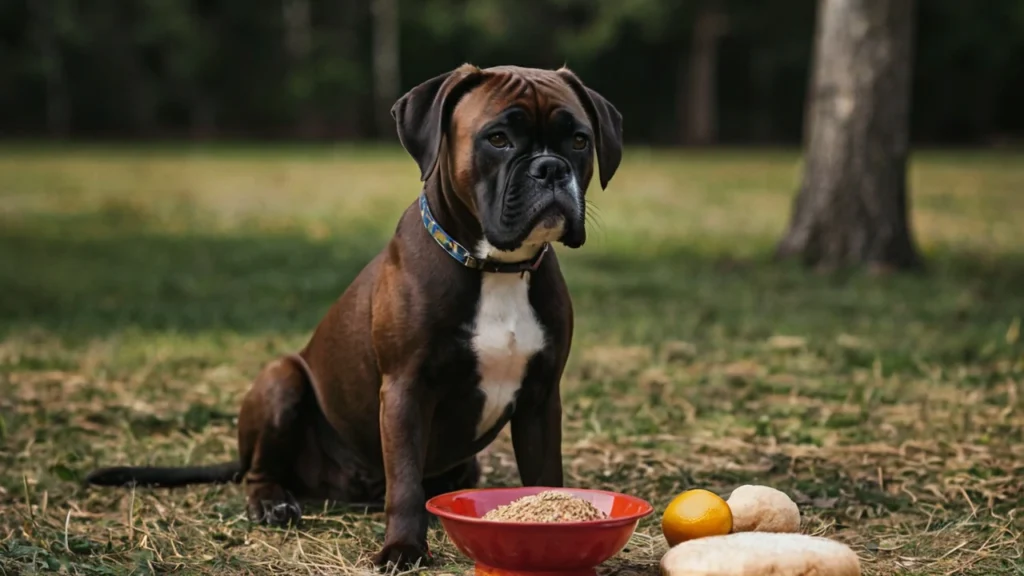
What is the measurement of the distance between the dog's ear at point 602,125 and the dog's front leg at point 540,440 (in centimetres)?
73

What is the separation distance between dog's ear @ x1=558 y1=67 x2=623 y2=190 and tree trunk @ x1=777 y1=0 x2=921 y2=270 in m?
7.16

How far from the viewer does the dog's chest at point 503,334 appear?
3.99 m

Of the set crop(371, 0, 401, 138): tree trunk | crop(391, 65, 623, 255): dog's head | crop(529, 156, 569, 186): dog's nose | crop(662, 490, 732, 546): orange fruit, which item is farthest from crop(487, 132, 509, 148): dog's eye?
crop(371, 0, 401, 138): tree trunk

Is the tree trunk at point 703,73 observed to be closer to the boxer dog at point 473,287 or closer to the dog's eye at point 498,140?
the boxer dog at point 473,287

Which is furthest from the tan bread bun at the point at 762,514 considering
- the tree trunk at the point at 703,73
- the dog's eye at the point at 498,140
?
the tree trunk at the point at 703,73

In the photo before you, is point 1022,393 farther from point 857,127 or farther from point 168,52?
point 168,52

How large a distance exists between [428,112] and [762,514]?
158cm

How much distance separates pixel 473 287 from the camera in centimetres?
402

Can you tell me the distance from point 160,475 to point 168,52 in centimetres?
4067

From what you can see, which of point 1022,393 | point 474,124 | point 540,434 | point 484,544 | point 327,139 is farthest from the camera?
point 327,139

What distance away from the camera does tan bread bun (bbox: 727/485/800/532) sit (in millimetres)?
3955

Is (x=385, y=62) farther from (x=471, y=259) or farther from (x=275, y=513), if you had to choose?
(x=471, y=259)

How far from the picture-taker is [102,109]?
43.6 m

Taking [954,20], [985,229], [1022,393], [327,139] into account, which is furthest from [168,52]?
[1022,393]
